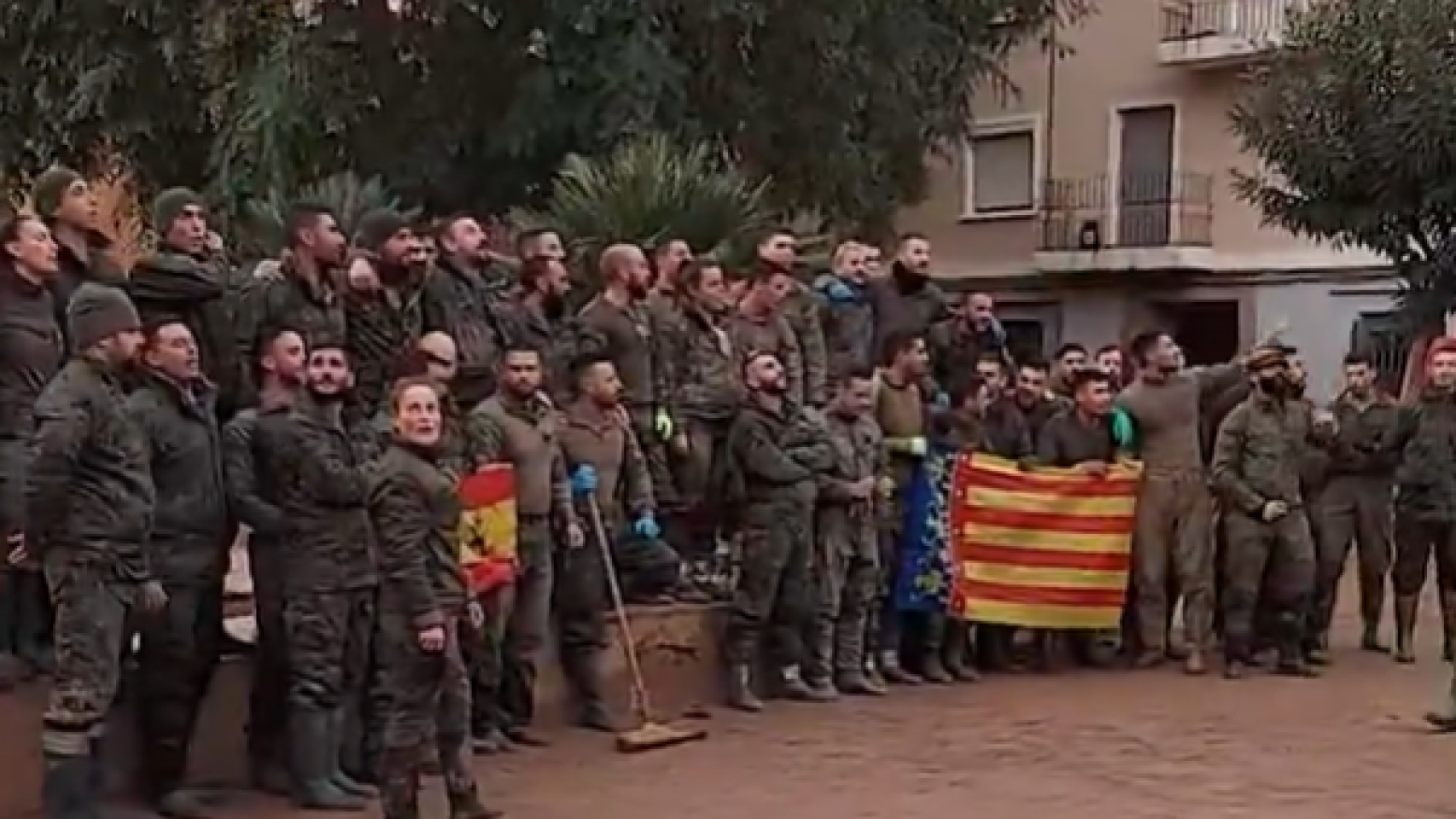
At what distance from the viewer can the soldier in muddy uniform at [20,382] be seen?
8.70 metres

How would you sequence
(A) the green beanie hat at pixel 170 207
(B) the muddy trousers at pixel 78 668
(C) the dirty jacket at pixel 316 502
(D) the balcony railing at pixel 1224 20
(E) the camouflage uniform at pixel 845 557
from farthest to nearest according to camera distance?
(D) the balcony railing at pixel 1224 20
(E) the camouflage uniform at pixel 845 557
(A) the green beanie hat at pixel 170 207
(C) the dirty jacket at pixel 316 502
(B) the muddy trousers at pixel 78 668

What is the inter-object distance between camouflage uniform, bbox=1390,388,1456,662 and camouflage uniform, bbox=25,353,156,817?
24.9ft

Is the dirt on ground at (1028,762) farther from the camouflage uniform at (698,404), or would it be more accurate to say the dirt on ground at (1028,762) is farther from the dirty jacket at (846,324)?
the dirty jacket at (846,324)

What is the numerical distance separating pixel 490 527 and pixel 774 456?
2.19 m

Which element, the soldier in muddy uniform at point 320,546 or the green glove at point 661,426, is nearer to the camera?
the soldier in muddy uniform at point 320,546

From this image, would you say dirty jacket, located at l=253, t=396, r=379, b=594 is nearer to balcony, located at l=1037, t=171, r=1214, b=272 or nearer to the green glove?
the green glove

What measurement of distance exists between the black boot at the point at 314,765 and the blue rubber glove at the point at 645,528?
244cm

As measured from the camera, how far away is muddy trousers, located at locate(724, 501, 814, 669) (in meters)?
11.6

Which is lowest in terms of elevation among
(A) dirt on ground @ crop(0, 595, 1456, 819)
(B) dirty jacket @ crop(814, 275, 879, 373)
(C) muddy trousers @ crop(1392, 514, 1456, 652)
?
(A) dirt on ground @ crop(0, 595, 1456, 819)

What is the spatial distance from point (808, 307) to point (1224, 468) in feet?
8.48

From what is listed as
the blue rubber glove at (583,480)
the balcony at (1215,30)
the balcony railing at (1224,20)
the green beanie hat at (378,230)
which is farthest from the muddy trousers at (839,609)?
the balcony at (1215,30)

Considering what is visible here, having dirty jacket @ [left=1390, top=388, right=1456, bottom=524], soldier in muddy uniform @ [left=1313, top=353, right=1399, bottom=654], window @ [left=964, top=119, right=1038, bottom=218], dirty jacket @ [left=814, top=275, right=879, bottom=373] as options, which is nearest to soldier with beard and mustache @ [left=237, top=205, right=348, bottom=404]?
Result: dirty jacket @ [left=814, top=275, right=879, bottom=373]

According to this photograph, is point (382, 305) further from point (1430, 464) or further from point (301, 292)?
point (1430, 464)

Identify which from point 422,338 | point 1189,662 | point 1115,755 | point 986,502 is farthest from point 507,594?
point 1189,662
